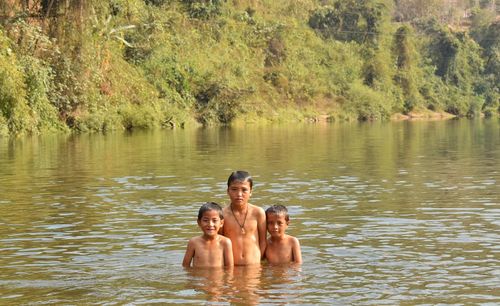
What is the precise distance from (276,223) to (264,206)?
17.7 feet

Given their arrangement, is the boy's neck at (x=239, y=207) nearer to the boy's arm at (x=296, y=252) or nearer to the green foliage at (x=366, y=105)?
the boy's arm at (x=296, y=252)

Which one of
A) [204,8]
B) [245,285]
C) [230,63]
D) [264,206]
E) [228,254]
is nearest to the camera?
[245,285]

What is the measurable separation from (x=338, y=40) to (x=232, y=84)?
3169 cm

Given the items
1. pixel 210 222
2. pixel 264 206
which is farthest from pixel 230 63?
pixel 210 222

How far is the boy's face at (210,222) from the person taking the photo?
9539mm

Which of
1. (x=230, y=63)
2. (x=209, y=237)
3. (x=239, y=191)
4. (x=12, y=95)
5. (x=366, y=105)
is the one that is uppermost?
(x=230, y=63)

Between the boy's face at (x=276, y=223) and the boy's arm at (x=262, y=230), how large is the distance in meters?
0.05

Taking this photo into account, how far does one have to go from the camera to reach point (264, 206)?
51.0 ft

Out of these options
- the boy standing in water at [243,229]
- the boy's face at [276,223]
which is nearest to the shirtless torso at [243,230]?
the boy standing in water at [243,229]

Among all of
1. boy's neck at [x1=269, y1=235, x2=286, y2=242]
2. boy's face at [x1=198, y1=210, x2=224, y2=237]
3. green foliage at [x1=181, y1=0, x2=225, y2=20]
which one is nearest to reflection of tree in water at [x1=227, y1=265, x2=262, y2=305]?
boy's neck at [x1=269, y1=235, x2=286, y2=242]

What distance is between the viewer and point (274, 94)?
74.7 m

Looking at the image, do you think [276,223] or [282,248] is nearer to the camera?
[276,223]

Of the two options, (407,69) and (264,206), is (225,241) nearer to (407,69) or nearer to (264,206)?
(264,206)

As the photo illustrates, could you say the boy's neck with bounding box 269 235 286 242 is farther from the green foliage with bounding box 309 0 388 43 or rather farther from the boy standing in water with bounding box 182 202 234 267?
the green foliage with bounding box 309 0 388 43
